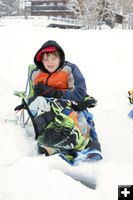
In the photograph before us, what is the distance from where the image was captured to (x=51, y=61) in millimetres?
3803

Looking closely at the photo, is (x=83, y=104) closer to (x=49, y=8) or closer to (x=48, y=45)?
(x=48, y=45)

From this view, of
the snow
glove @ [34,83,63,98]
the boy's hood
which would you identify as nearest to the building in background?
the snow

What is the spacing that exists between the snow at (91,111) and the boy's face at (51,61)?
70cm

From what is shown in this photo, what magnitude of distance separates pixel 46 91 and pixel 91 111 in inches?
67.0

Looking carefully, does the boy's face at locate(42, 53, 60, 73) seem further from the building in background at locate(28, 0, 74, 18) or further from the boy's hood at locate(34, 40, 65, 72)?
the building in background at locate(28, 0, 74, 18)

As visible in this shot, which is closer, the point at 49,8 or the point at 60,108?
the point at 60,108

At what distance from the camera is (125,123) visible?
4.84 m

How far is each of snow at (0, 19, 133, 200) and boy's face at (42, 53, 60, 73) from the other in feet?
2.29

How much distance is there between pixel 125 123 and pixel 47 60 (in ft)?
4.94

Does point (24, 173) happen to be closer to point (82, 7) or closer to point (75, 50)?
point (75, 50)

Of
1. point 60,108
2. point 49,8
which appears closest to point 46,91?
point 60,108

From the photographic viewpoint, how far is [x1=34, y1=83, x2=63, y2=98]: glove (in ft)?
12.0

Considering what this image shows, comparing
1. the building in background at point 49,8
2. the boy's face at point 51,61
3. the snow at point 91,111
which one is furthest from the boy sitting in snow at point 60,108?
the building in background at point 49,8

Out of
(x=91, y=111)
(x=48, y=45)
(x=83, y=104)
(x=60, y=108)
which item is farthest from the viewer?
(x=91, y=111)
